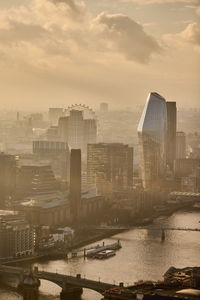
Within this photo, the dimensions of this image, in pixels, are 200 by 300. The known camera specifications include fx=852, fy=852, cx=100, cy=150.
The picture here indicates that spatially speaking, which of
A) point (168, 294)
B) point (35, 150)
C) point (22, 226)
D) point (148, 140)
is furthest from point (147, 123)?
point (168, 294)

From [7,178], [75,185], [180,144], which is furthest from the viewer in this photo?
[180,144]

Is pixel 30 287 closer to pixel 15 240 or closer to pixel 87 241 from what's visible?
pixel 15 240

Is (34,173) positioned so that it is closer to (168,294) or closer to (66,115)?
(66,115)

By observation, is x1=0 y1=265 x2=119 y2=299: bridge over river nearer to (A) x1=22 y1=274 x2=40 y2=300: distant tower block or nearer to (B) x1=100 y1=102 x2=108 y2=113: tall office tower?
(A) x1=22 y1=274 x2=40 y2=300: distant tower block

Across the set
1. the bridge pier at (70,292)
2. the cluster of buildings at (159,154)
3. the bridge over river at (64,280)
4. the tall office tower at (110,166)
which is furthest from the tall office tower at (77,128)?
the bridge pier at (70,292)

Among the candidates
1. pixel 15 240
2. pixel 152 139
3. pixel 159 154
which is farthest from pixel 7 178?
pixel 159 154
